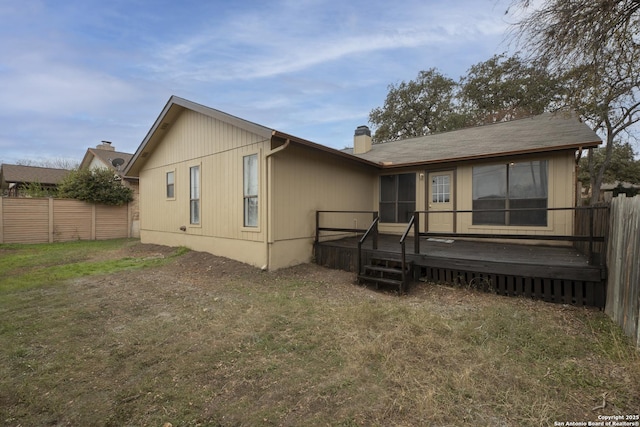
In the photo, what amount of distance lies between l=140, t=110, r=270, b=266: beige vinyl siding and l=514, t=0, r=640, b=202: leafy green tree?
5.30m

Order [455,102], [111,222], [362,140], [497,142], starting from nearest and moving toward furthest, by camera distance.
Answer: [497,142], [362,140], [111,222], [455,102]

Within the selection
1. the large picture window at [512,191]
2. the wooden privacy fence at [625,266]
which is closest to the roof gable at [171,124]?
the wooden privacy fence at [625,266]

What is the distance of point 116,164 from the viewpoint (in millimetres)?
19203

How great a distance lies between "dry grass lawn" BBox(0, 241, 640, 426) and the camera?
2088mm

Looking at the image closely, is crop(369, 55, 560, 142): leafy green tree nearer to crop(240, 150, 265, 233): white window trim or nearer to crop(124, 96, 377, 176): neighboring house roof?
crop(124, 96, 377, 176): neighboring house roof

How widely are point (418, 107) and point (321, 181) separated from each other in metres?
17.6

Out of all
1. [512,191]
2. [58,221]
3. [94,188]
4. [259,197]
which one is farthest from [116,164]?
[512,191]

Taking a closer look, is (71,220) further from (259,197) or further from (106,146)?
(106,146)

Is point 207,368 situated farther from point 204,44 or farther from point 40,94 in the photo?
point 40,94

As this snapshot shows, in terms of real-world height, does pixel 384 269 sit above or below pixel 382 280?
above

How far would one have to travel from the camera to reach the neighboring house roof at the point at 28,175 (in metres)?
20.8

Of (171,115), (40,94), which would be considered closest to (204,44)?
(171,115)

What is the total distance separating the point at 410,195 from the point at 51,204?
13.9 metres

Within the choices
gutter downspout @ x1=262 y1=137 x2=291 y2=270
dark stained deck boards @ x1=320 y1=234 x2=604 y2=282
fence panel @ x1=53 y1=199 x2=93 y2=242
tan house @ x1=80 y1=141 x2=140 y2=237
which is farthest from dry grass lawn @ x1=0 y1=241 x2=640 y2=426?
tan house @ x1=80 y1=141 x2=140 y2=237
